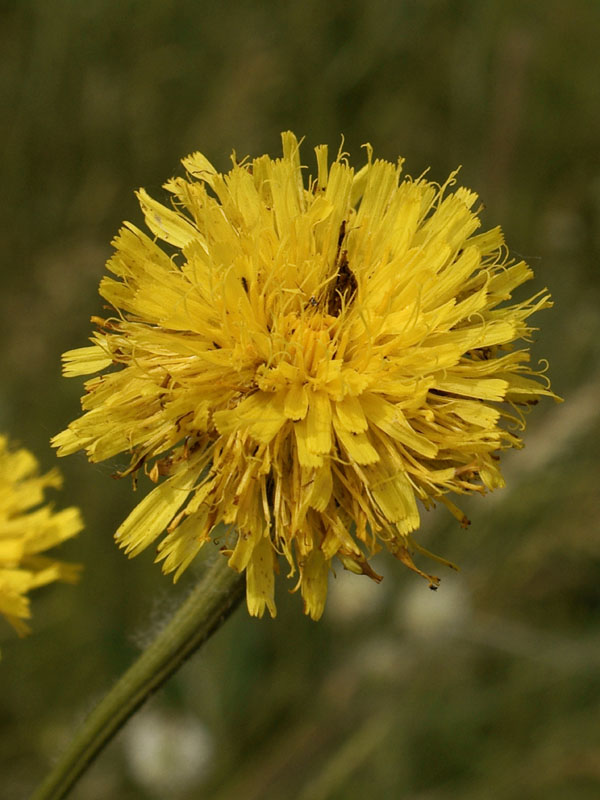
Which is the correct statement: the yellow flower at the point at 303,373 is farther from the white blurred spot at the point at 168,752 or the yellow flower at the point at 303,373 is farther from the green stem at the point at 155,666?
the white blurred spot at the point at 168,752

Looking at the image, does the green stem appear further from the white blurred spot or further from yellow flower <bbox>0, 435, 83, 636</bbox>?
the white blurred spot

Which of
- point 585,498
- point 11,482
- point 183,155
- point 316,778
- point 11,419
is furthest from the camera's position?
point 183,155

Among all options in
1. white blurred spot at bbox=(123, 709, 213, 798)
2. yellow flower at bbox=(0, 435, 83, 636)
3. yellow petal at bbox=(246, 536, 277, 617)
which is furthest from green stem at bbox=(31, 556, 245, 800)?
white blurred spot at bbox=(123, 709, 213, 798)

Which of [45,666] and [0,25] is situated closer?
[45,666]

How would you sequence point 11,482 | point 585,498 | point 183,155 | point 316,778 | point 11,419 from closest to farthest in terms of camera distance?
1. point 11,482
2. point 316,778
3. point 585,498
4. point 11,419
5. point 183,155

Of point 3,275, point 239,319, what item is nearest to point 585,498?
point 239,319

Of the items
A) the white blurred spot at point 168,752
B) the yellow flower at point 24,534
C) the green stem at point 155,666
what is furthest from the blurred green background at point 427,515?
the green stem at point 155,666

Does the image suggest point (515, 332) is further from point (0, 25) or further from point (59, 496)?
point (0, 25)

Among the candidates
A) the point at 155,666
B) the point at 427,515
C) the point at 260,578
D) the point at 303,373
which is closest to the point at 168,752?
the point at 427,515
